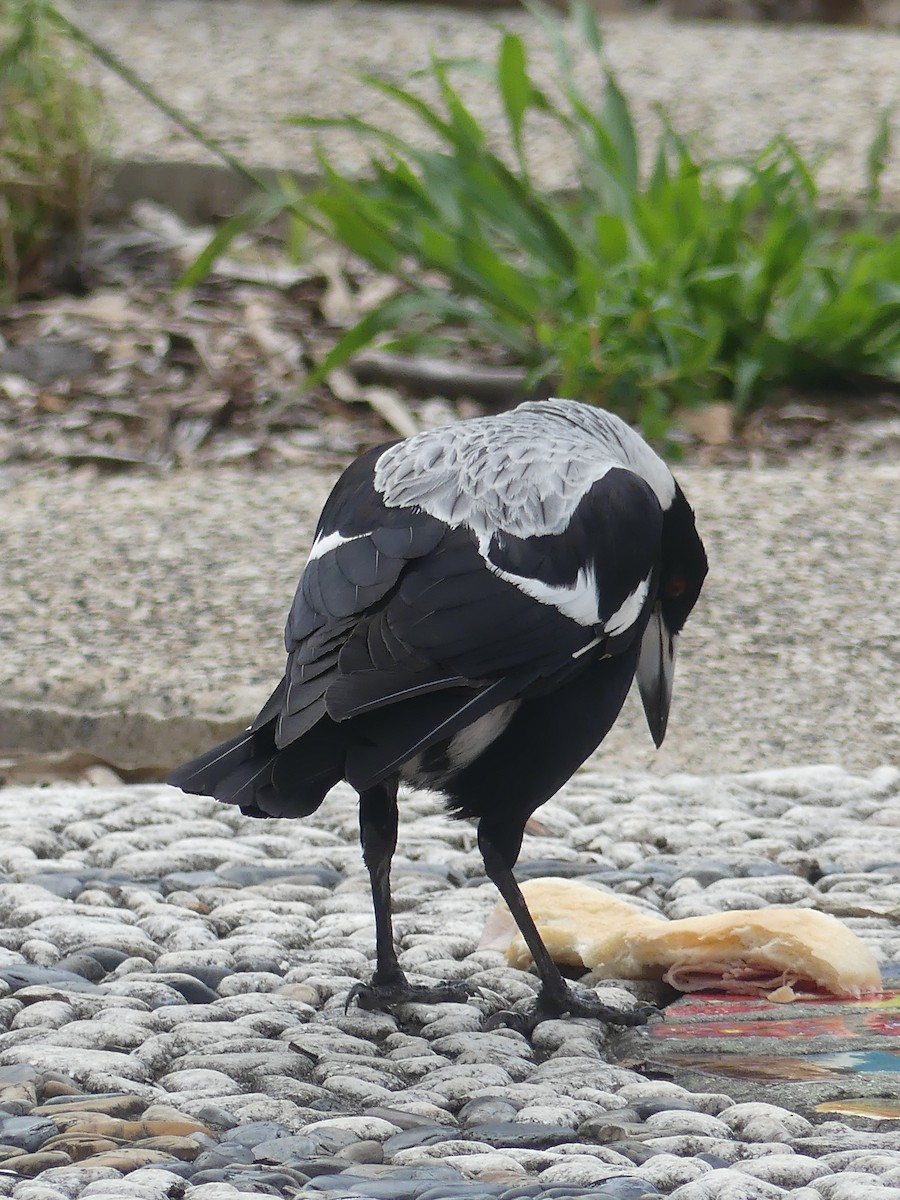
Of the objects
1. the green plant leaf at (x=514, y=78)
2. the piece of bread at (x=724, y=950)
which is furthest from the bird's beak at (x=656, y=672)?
the green plant leaf at (x=514, y=78)

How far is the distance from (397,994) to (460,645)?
612mm

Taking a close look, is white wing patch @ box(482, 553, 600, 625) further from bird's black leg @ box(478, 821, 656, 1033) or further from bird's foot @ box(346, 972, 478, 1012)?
bird's foot @ box(346, 972, 478, 1012)

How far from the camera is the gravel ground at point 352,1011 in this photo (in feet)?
6.77

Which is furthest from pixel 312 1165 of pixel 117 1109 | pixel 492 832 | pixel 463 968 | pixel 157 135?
pixel 157 135

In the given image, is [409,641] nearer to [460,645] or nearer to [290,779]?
[460,645]

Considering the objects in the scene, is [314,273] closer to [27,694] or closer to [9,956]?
[27,694]

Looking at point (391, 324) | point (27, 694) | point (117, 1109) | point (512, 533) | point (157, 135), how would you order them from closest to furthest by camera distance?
point (117, 1109)
point (512, 533)
point (27, 694)
point (391, 324)
point (157, 135)

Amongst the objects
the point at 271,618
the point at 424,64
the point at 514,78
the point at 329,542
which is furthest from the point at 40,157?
the point at 329,542

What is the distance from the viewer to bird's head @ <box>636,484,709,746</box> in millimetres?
3102

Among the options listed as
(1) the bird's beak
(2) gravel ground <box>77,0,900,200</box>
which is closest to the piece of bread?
(1) the bird's beak

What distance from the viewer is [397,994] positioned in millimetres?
2779

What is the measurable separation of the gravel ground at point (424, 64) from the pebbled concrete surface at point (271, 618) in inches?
124

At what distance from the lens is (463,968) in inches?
118

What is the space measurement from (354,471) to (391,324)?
357 cm
